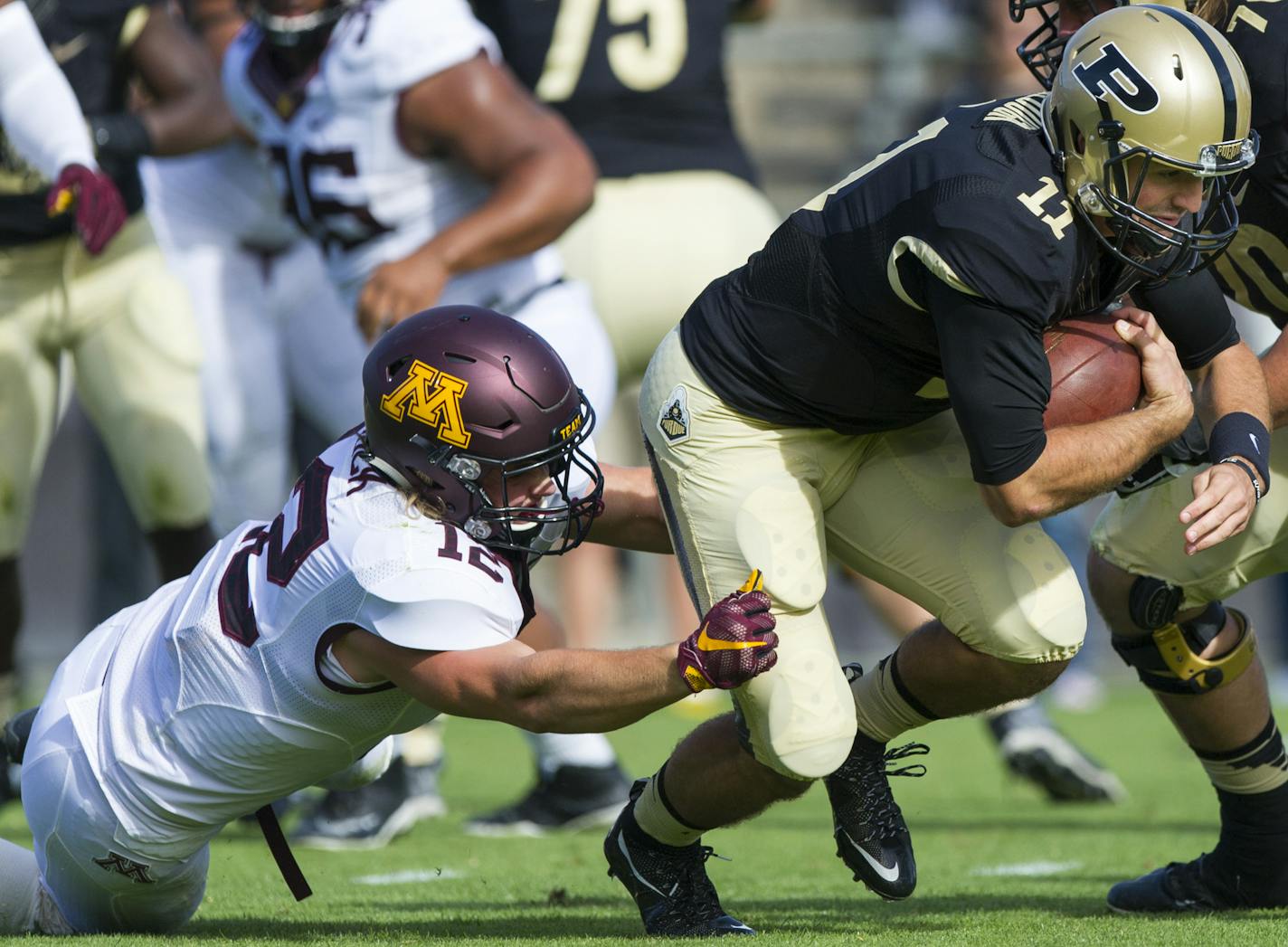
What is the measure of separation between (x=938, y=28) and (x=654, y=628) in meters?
5.49

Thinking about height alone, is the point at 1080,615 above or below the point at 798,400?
below

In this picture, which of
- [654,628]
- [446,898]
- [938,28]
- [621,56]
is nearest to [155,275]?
[621,56]

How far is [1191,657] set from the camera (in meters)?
3.76

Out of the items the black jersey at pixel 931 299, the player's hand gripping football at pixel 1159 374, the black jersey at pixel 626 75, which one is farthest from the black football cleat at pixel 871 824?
the black jersey at pixel 626 75

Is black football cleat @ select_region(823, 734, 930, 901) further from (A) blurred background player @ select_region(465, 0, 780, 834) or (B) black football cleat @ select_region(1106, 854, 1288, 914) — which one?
(A) blurred background player @ select_region(465, 0, 780, 834)

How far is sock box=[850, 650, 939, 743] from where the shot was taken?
142 inches

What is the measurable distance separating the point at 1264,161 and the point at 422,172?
2409 mm

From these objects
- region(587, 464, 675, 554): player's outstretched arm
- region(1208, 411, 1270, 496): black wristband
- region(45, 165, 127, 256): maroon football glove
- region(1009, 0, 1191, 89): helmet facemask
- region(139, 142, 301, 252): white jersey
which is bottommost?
region(139, 142, 301, 252): white jersey

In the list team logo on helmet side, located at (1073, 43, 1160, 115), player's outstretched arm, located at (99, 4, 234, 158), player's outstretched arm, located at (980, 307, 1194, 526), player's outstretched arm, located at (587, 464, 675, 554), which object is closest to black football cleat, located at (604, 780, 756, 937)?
player's outstretched arm, located at (587, 464, 675, 554)

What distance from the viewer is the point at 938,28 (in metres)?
13.5

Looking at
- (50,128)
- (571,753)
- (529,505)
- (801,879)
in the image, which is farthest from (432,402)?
(50,128)

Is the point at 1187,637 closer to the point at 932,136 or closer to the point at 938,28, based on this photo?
the point at 932,136

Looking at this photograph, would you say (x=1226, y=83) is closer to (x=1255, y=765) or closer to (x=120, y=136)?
(x=1255, y=765)

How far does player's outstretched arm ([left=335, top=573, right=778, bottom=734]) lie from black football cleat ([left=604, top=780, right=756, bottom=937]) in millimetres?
593
